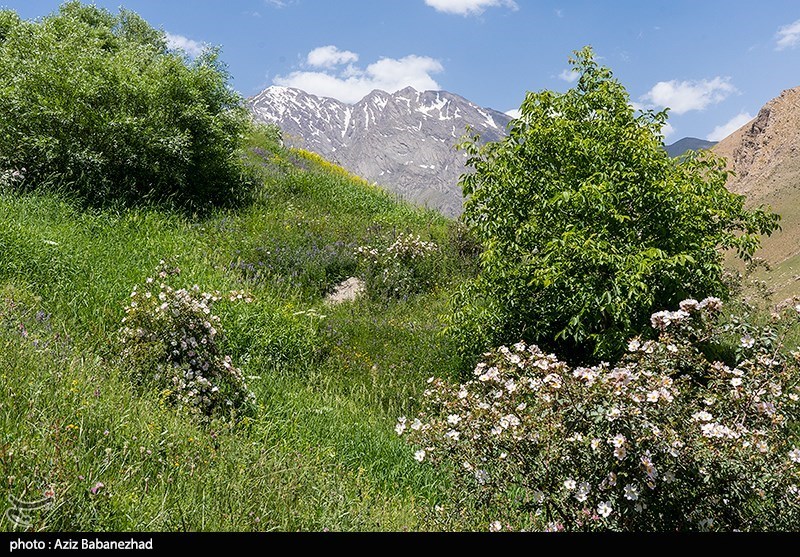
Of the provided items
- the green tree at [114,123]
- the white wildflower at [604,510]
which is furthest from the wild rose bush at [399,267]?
the white wildflower at [604,510]

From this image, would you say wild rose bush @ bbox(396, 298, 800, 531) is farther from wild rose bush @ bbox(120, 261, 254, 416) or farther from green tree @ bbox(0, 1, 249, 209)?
green tree @ bbox(0, 1, 249, 209)

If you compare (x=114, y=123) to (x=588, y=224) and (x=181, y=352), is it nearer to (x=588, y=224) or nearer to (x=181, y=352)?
(x=181, y=352)

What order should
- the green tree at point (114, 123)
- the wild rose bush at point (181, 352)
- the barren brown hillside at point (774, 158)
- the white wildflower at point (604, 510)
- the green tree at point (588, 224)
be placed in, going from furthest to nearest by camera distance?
the barren brown hillside at point (774, 158) → the green tree at point (114, 123) → the green tree at point (588, 224) → the wild rose bush at point (181, 352) → the white wildflower at point (604, 510)

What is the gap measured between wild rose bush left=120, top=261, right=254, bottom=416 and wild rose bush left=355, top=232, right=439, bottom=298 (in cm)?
452

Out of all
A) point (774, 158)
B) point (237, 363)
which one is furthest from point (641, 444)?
point (774, 158)

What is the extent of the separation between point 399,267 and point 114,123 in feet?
17.4

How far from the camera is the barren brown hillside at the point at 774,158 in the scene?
106 meters

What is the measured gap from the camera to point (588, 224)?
21.1 feet

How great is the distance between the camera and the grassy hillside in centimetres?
284

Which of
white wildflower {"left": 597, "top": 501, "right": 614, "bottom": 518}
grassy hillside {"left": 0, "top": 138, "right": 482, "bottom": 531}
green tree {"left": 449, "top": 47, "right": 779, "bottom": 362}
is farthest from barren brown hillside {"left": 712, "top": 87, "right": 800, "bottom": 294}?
white wildflower {"left": 597, "top": 501, "right": 614, "bottom": 518}

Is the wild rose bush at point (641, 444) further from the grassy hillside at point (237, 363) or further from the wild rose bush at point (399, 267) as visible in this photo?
the wild rose bush at point (399, 267)

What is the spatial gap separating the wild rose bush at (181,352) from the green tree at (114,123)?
17.0 ft
